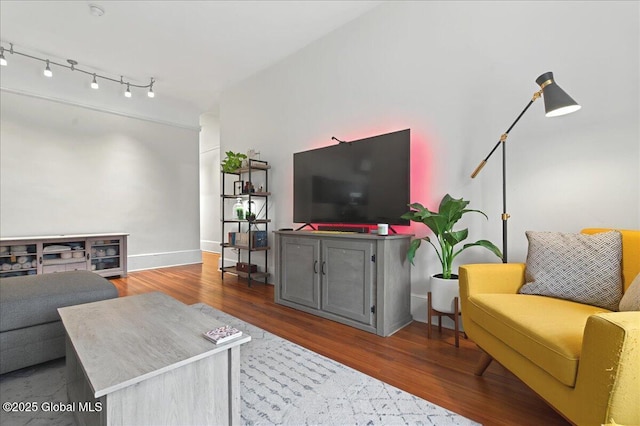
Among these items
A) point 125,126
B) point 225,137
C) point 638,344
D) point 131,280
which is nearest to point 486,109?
point 638,344

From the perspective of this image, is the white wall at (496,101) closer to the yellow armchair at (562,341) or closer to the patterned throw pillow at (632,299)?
the yellow armchair at (562,341)

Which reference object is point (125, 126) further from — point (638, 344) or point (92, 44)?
point (638, 344)

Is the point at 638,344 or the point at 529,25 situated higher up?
the point at 529,25

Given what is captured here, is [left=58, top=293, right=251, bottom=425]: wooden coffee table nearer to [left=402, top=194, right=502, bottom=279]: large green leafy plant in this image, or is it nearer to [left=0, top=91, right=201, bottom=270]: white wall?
[left=402, top=194, right=502, bottom=279]: large green leafy plant

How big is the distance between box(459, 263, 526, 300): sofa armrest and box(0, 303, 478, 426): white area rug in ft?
2.22

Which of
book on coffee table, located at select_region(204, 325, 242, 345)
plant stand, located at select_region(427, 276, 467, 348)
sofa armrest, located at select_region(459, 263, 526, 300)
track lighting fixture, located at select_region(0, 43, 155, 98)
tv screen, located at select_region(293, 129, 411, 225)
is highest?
track lighting fixture, located at select_region(0, 43, 155, 98)

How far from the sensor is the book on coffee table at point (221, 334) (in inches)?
46.1

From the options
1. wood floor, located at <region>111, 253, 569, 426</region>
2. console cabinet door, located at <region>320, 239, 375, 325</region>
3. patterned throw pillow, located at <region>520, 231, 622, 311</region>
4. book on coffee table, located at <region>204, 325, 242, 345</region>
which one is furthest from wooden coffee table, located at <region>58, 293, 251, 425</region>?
patterned throw pillow, located at <region>520, 231, 622, 311</region>

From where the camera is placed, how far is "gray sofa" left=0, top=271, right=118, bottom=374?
1668 mm

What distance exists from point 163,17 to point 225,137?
201cm

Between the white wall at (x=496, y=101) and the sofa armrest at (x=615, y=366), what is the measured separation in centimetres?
136

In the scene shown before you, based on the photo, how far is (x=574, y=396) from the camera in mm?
1016

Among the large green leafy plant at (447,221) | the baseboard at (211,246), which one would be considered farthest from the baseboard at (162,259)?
the large green leafy plant at (447,221)

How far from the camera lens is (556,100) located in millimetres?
1560
